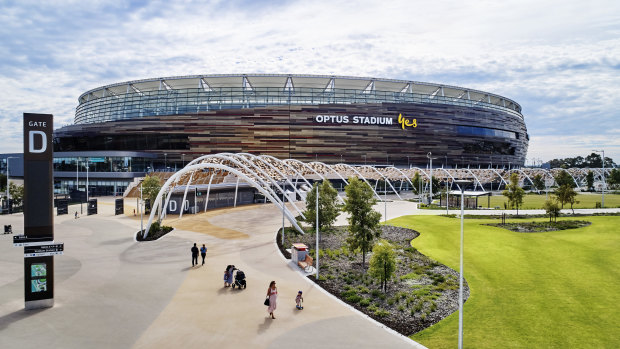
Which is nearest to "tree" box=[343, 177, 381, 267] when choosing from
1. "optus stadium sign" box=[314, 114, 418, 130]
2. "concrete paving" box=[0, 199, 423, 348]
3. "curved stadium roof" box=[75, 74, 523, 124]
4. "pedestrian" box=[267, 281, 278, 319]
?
"concrete paving" box=[0, 199, 423, 348]

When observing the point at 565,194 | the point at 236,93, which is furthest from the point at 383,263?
the point at 236,93

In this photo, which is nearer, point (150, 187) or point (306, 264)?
point (306, 264)

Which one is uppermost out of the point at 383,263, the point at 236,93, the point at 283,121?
the point at 236,93

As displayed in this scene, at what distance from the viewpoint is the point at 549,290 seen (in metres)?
17.3

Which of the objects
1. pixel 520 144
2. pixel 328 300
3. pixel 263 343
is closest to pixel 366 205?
pixel 328 300

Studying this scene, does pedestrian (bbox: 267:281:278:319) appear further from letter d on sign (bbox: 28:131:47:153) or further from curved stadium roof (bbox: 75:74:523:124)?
curved stadium roof (bbox: 75:74:523:124)

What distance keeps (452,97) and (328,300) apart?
101m

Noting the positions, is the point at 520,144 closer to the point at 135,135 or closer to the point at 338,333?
the point at 135,135

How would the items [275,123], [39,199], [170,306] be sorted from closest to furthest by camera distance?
[170,306] < [39,199] < [275,123]

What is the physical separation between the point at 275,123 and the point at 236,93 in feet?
43.7

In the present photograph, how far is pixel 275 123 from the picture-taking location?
84312mm

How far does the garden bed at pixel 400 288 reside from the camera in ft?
48.7

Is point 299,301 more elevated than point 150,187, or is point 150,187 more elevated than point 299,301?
point 150,187

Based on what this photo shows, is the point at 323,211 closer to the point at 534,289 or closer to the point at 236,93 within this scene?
the point at 534,289
